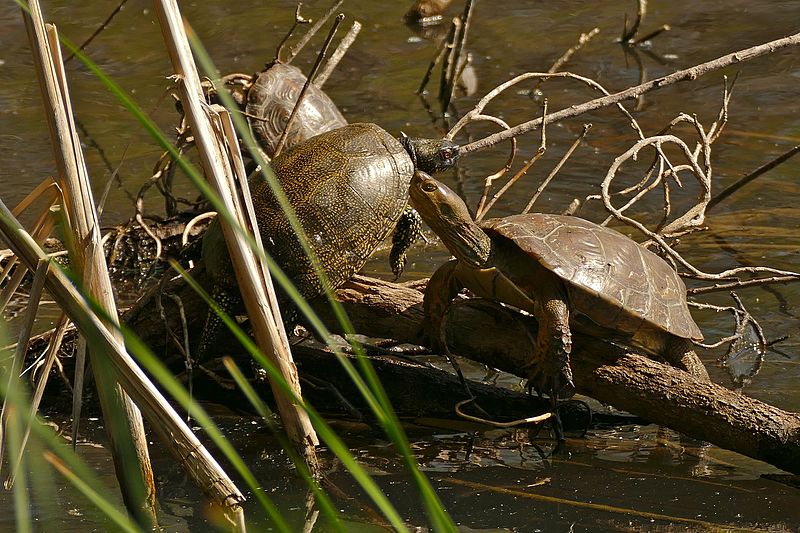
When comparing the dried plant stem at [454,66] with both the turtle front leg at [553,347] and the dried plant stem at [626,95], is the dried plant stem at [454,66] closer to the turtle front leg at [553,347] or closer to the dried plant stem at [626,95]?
the dried plant stem at [626,95]

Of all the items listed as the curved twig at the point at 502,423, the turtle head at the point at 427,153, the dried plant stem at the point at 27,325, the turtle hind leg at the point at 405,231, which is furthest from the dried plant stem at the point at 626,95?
the dried plant stem at the point at 27,325

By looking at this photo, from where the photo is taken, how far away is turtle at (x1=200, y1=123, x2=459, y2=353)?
3.48m

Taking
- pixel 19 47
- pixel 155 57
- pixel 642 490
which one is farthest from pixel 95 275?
pixel 19 47

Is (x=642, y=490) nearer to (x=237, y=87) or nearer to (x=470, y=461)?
(x=470, y=461)

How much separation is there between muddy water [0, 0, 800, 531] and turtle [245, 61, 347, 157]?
0.97 m

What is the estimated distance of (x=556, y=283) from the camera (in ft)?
10.9

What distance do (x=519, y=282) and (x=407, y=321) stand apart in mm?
Answer: 428

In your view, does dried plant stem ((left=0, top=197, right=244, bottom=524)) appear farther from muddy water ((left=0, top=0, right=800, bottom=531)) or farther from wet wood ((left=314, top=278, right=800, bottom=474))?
wet wood ((left=314, top=278, right=800, bottom=474))

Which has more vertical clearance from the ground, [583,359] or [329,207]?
[329,207]

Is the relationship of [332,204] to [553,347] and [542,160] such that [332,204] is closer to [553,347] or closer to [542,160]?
[553,347]

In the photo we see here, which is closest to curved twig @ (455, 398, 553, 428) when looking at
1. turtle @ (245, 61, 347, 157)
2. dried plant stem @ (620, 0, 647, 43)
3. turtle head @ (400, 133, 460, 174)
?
turtle head @ (400, 133, 460, 174)

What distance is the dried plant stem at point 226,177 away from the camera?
7.43ft

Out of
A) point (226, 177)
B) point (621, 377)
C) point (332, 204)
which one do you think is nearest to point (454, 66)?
point (332, 204)

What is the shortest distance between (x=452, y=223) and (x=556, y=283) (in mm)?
404
